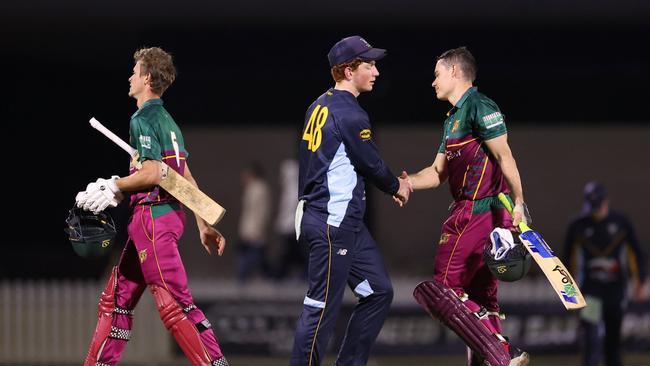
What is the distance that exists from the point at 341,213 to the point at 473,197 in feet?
3.02

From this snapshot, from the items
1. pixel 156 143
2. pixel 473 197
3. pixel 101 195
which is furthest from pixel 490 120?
pixel 101 195

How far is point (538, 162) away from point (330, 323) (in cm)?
1678

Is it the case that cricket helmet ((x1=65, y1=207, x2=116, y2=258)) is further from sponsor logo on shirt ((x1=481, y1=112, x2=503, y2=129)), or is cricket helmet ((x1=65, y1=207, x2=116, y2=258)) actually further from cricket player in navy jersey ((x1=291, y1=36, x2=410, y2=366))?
sponsor logo on shirt ((x1=481, y1=112, x2=503, y2=129))

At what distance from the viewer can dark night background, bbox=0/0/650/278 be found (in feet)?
53.8

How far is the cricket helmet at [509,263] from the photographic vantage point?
702 cm

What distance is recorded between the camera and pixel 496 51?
17.4 metres

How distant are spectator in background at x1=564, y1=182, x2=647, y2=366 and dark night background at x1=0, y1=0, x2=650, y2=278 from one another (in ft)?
20.4

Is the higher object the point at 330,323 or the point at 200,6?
the point at 200,6

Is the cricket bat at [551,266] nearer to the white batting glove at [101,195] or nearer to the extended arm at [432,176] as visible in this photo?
the extended arm at [432,176]

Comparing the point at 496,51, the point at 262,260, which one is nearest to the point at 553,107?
the point at 496,51

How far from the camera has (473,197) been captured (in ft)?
24.2

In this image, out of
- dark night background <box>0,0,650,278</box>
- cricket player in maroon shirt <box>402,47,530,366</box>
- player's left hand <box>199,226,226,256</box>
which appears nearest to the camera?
cricket player in maroon shirt <box>402,47,530,366</box>

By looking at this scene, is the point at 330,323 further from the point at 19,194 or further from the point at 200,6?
the point at 19,194

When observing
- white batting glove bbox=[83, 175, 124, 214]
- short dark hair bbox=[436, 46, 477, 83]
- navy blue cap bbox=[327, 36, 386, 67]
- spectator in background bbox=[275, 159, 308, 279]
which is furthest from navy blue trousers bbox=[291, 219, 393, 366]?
spectator in background bbox=[275, 159, 308, 279]
